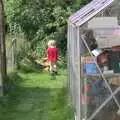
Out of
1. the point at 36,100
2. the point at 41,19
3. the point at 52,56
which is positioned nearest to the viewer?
the point at 36,100

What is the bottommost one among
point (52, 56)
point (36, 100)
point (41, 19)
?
point (36, 100)

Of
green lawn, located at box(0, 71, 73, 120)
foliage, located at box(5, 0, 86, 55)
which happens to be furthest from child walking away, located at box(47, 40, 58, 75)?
foliage, located at box(5, 0, 86, 55)

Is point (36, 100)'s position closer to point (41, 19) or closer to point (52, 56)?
point (52, 56)

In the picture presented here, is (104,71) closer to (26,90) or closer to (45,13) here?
(26,90)

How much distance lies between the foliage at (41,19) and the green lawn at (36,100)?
5238 millimetres

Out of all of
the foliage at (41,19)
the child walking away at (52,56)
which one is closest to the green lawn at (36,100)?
the child walking away at (52,56)

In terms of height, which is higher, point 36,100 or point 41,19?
point 41,19

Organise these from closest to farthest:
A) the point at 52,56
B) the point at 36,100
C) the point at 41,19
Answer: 1. the point at 36,100
2. the point at 52,56
3. the point at 41,19

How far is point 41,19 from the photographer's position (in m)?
24.7

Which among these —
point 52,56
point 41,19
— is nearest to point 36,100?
point 52,56

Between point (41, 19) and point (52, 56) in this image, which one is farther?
point (41, 19)

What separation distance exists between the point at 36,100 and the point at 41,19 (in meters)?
10.6

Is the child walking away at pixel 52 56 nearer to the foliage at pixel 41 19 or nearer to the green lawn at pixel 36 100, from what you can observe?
the green lawn at pixel 36 100

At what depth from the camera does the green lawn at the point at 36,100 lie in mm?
12109
